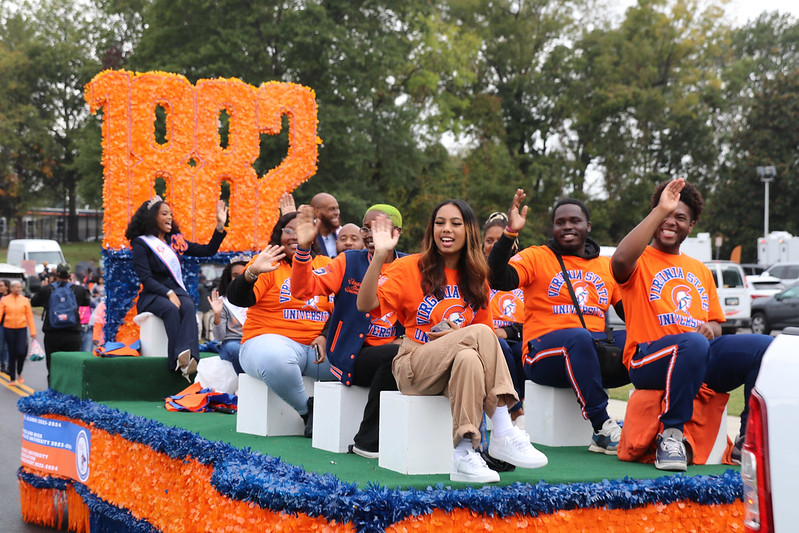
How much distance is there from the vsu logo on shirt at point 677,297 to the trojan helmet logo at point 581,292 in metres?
0.72

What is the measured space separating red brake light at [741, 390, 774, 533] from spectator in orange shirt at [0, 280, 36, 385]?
15.3 m

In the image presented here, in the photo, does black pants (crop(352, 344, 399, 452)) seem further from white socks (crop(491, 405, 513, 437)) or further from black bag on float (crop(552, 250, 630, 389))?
black bag on float (crop(552, 250, 630, 389))

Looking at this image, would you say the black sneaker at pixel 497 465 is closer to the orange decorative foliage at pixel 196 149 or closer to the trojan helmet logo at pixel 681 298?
the trojan helmet logo at pixel 681 298

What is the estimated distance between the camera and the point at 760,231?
136ft

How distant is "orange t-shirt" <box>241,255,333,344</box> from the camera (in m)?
6.54

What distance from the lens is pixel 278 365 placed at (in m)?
6.12

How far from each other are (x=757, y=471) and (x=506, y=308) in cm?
480

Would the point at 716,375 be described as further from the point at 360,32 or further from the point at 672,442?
the point at 360,32

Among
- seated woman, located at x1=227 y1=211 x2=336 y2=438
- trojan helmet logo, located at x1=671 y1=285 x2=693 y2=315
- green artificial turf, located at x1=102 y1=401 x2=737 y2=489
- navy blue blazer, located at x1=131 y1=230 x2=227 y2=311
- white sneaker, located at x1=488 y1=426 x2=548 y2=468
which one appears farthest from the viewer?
navy blue blazer, located at x1=131 y1=230 x2=227 y2=311

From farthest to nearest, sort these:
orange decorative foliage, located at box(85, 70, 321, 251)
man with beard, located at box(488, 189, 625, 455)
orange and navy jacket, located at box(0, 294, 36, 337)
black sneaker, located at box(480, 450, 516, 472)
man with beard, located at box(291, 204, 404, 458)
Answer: orange and navy jacket, located at box(0, 294, 36, 337) < orange decorative foliage, located at box(85, 70, 321, 251) < man with beard, located at box(488, 189, 625, 455) < man with beard, located at box(291, 204, 404, 458) < black sneaker, located at box(480, 450, 516, 472)

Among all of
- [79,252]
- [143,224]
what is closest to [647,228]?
[143,224]

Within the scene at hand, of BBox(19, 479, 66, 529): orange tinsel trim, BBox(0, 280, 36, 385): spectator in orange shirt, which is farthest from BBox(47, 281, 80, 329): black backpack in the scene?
BBox(19, 479, 66, 529): orange tinsel trim

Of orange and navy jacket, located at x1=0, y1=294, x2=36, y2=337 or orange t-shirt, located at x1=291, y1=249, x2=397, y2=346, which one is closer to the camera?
orange t-shirt, located at x1=291, y1=249, x2=397, y2=346

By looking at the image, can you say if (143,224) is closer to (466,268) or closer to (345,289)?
(345,289)
